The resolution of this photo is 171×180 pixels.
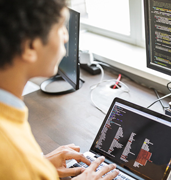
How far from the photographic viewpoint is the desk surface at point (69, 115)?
1.11 meters

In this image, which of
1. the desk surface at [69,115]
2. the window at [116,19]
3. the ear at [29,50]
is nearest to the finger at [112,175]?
the desk surface at [69,115]

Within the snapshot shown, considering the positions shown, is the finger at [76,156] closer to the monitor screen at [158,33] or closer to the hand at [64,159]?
the hand at [64,159]

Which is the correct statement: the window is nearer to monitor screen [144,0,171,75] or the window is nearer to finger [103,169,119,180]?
monitor screen [144,0,171,75]

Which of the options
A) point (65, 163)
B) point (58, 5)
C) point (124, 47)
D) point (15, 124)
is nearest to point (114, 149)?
point (65, 163)

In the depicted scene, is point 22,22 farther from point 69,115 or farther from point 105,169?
point 69,115

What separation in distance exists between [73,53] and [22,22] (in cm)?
86

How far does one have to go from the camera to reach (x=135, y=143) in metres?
0.88

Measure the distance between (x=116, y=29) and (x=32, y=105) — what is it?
0.96 m

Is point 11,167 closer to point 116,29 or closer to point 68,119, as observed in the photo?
point 68,119

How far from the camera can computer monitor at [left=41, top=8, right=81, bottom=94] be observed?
1.28 m

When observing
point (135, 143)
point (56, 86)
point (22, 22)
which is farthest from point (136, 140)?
point (56, 86)

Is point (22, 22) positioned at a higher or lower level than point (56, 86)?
higher

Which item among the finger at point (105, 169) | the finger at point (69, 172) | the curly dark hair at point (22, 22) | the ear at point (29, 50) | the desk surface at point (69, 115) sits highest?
the curly dark hair at point (22, 22)

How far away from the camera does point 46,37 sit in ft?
1.70
